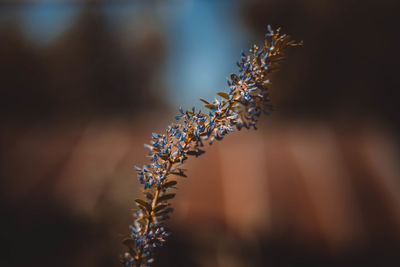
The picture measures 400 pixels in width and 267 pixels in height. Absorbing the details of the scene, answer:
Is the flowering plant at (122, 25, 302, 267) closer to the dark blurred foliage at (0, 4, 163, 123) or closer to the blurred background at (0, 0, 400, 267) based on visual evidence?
the blurred background at (0, 0, 400, 267)

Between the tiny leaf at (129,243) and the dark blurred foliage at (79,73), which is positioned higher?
the dark blurred foliage at (79,73)

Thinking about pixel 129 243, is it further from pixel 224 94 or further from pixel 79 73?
pixel 79 73

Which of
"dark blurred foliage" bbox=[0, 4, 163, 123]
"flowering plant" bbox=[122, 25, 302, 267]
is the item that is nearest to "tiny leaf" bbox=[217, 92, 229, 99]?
"flowering plant" bbox=[122, 25, 302, 267]

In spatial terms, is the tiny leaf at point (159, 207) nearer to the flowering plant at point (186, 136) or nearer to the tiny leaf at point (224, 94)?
the flowering plant at point (186, 136)

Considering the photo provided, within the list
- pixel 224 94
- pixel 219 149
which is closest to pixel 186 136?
pixel 224 94

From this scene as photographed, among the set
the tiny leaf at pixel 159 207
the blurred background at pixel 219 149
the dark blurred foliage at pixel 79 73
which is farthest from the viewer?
the dark blurred foliage at pixel 79 73

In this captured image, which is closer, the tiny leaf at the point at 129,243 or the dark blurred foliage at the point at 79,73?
the tiny leaf at the point at 129,243

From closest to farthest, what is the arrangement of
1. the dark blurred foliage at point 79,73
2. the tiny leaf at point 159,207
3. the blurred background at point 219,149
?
1. the tiny leaf at point 159,207
2. the blurred background at point 219,149
3. the dark blurred foliage at point 79,73

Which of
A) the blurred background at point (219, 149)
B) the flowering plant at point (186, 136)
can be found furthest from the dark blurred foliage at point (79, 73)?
the flowering plant at point (186, 136)

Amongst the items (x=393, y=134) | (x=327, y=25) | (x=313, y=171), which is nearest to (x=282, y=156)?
(x=313, y=171)
